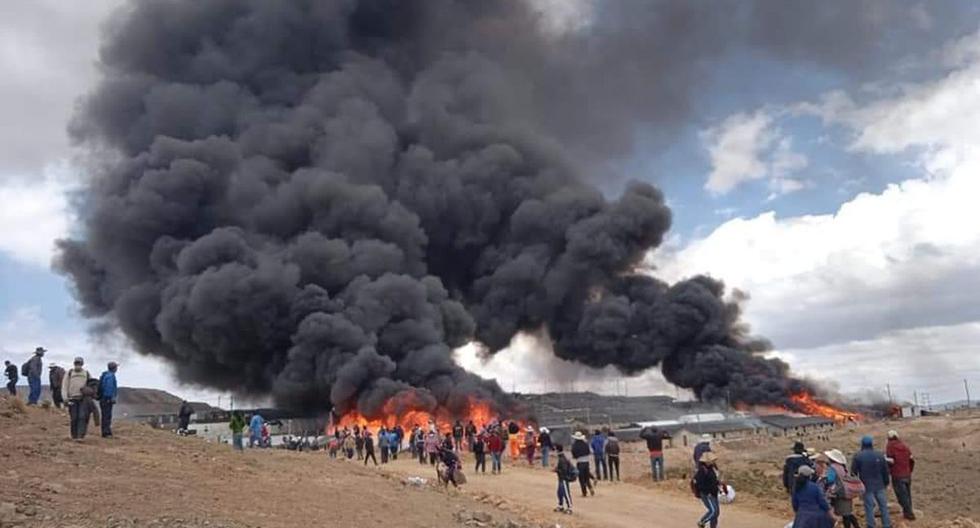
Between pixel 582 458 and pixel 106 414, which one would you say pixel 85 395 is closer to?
pixel 106 414

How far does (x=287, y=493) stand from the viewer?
18016mm

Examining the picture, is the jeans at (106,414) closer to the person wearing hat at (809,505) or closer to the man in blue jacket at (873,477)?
the person wearing hat at (809,505)

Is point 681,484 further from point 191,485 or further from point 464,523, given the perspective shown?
point 191,485

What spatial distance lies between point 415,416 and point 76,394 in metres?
40.4

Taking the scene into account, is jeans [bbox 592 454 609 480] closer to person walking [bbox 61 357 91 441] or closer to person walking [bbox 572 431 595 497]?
person walking [bbox 572 431 595 497]

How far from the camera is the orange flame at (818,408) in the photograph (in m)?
76.5

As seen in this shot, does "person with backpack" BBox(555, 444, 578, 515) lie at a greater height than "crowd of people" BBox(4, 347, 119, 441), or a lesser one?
lesser

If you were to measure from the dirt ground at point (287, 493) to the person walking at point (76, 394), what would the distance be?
0.58 m

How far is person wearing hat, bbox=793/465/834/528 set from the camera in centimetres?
1162

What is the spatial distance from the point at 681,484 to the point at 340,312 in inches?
1781

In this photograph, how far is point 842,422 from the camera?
7131 centimetres

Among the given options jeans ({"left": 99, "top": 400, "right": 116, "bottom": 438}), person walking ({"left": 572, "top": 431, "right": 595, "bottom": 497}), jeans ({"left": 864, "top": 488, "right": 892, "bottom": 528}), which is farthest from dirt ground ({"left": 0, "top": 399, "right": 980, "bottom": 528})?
jeans ({"left": 864, "top": 488, "right": 892, "bottom": 528})

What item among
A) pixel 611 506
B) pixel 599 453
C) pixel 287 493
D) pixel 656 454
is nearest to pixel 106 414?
pixel 287 493

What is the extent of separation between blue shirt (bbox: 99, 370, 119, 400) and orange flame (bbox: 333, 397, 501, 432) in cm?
3602
